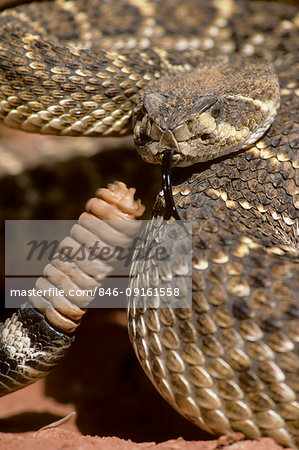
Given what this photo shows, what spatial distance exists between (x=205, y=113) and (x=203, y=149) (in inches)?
7.0

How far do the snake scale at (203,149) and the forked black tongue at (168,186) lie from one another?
0.05 m

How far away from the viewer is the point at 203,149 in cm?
254

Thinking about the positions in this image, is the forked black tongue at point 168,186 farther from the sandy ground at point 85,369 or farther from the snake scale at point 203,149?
the sandy ground at point 85,369

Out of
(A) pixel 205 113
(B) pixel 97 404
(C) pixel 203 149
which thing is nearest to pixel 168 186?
(C) pixel 203 149

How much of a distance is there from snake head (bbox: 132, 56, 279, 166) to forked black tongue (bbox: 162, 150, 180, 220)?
48 millimetres

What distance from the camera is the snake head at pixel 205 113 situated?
248 centimetres

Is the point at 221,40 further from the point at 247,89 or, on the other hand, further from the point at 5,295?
the point at 5,295

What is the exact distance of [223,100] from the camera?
2674 mm

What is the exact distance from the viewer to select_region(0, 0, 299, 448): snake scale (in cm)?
202

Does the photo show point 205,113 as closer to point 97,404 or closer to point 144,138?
point 144,138

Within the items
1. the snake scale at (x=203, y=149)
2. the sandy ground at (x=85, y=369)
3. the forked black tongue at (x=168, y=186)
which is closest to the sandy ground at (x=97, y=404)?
the sandy ground at (x=85, y=369)

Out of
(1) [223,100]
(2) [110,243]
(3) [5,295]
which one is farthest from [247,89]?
(3) [5,295]

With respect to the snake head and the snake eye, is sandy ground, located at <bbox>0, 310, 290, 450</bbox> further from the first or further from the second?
the snake eye

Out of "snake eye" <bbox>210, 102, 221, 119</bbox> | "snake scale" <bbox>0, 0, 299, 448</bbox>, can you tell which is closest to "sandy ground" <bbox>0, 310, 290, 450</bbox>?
"snake scale" <bbox>0, 0, 299, 448</bbox>
